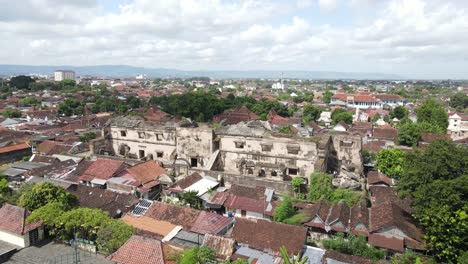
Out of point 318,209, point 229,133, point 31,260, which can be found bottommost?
point 31,260

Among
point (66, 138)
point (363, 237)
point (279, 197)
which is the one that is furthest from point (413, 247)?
point (66, 138)

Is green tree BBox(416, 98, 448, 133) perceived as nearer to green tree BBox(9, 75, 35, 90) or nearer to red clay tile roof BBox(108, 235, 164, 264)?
red clay tile roof BBox(108, 235, 164, 264)

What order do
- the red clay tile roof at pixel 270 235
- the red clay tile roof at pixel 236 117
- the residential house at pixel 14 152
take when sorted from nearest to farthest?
the red clay tile roof at pixel 270 235 < the residential house at pixel 14 152 < the red clay tile roof at pixel 236 117

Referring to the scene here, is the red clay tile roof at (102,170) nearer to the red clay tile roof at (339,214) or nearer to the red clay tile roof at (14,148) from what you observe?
the red clay tile roof at (14,148)

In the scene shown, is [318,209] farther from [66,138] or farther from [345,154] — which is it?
[66,138]

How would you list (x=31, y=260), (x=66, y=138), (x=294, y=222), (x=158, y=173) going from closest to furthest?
A: (x=31, y=260) < (x=294, y=222) < (x=158, y=173) < (x=66, y=138)

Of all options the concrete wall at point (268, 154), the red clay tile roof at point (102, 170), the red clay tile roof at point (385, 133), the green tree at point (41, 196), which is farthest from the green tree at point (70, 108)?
the red clay tile roof at point (385, 133)

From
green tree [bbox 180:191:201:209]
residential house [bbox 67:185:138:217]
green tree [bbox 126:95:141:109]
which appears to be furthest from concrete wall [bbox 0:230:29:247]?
green tree [bbox 126:95:141:109]

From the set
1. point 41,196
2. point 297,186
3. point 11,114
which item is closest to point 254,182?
point 297,186
